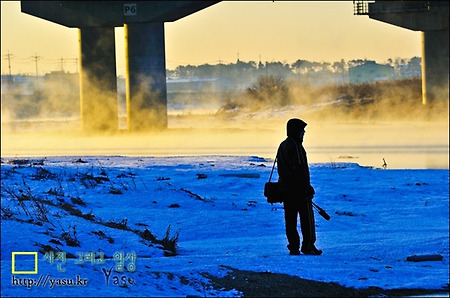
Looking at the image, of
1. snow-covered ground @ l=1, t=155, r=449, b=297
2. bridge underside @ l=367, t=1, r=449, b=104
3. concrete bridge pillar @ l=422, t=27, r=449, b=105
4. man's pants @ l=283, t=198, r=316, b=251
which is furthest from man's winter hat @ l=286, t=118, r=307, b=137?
concrete bridge pillar @ l=422, t=27, r=449, b=105

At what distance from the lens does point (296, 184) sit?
48.2ft

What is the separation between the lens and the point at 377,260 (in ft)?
47.9

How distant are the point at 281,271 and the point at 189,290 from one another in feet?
5.36

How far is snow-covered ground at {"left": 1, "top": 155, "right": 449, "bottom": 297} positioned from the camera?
470 inches

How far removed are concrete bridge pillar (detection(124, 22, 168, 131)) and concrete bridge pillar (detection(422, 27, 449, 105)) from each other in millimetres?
19692

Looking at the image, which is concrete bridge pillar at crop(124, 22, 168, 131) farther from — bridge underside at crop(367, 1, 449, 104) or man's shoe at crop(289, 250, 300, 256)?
man's shoe at crop(289, 250, 300, 256)

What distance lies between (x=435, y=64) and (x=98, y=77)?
21.2 m

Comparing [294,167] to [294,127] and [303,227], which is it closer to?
[294,127]

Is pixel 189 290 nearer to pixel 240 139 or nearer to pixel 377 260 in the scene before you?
pixel 377 260

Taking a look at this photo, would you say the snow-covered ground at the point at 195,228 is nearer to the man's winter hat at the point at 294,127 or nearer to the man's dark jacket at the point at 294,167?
the man's dark jacket at the point at 294,167

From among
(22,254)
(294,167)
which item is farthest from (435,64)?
(22,254)

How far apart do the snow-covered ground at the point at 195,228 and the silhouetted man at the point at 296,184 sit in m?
0.38

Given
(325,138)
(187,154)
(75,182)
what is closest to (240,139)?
(325,138)

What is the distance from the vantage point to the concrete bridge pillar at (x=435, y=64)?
67750 millimetres
